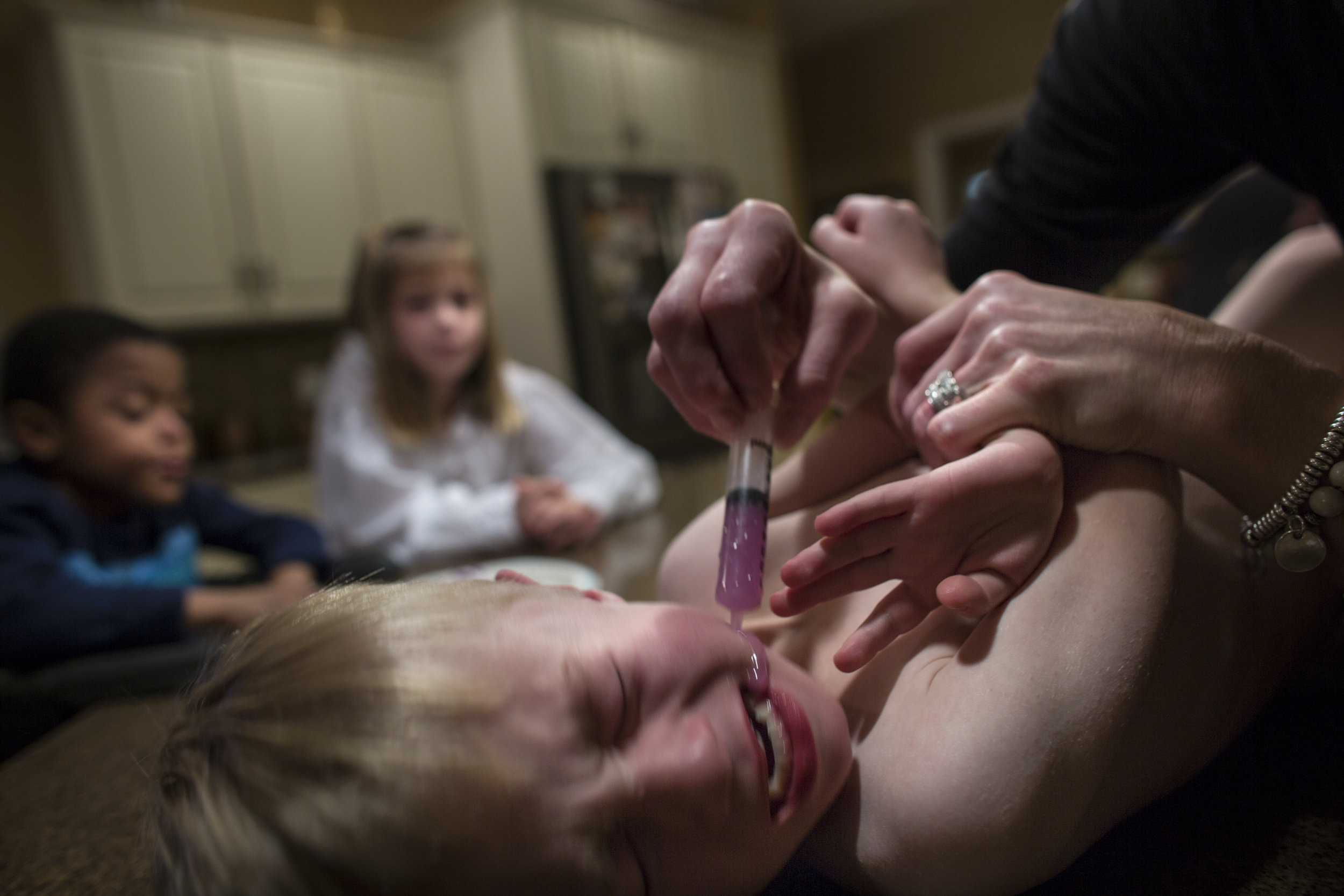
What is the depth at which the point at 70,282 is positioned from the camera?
9.41 feet

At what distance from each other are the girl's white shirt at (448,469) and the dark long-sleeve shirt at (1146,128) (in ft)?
3.21

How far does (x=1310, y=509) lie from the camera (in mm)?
450

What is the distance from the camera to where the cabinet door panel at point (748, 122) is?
13.6 ft

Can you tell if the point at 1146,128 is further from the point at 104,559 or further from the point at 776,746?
the point at 104,559

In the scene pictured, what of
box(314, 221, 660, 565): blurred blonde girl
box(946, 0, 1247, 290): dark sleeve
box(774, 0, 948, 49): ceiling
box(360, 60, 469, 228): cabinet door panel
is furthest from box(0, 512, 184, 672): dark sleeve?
box(774, 0, 948, 49): ceiling

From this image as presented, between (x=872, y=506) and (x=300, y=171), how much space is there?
3.39m

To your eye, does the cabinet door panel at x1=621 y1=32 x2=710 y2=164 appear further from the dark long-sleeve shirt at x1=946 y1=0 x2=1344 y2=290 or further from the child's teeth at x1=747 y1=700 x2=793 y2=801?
the child's teeth at x1=747 y1=700 x2=793 y2=801

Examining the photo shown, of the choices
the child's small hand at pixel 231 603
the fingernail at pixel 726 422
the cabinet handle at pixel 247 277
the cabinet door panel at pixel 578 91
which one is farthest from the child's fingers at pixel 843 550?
the cabinet door panel at pixel 578 91

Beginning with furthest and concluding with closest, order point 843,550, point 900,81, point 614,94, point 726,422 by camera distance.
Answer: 1. point 900,81
2. point 614,94
3. point 726,422
4. point 843,550

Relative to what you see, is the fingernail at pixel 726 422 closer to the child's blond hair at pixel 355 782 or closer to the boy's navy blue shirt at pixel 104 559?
the child's blond hair at pixel 355 782

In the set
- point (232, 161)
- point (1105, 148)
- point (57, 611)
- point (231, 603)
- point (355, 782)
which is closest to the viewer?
point (355, 782)

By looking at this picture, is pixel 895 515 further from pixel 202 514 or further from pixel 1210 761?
pixel 202 514

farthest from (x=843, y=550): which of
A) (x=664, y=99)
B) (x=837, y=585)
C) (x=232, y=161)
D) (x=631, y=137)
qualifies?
(x=664, y=99)

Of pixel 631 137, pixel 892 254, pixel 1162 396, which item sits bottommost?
pixel 1162 396
